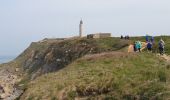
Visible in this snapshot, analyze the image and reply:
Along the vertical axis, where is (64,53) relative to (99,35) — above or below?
below

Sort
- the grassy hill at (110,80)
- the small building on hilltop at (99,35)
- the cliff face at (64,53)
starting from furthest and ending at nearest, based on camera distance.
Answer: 1. the small building on hilltop at (99,35)
2. the cliff face at (64,53)
3. the grassy hill at (110,80)

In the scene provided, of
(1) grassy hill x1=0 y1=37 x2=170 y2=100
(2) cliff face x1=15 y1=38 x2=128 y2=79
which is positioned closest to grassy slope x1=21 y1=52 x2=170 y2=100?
(1) grassy hill x1=0 y1=37 x2=170 y2=100

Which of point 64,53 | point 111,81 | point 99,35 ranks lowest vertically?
point 64,53

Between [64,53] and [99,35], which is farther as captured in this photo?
[99,35]

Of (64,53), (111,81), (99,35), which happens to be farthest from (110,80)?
(99,35)

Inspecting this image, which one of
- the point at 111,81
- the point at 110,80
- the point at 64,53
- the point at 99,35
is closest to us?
the point at 111,81

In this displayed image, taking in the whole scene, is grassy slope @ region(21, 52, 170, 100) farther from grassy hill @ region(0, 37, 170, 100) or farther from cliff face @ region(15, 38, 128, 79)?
cliff face @ region(15, 38, 128, 79)

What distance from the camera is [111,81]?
96.9ft

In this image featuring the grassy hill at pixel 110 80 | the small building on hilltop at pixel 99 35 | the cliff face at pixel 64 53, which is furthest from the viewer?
the small building on hilltop at pixel 99 35

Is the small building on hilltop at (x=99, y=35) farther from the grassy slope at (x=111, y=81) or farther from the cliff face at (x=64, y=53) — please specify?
the grassy slope at (x=111, y=81)

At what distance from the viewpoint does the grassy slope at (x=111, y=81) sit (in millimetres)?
26500

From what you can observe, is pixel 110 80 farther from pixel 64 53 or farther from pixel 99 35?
pixel 99 35

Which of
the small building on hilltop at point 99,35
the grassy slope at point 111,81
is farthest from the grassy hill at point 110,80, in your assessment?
the small building on hilltop at point 99,35

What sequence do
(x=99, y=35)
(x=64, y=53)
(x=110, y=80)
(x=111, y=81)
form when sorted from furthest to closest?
(x=99, y=35)
(x=64, y=53)
(x=110, y=80)
(x=111, y=81)
